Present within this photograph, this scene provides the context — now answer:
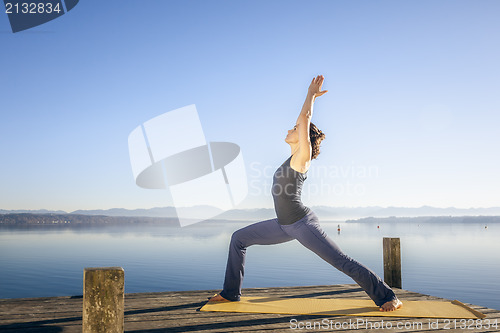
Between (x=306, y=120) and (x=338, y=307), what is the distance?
7.82 feet

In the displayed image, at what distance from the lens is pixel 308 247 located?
464 centimetres

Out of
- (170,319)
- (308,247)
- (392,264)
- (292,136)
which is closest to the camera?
(170,319)

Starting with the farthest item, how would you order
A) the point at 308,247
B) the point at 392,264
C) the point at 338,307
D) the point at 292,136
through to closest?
the point at 392,264
the point at 338,307
the point at 292,136
the point at 308,247

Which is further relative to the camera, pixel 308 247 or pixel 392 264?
pixel 392 264

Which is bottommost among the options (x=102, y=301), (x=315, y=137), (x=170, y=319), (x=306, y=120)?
(x=170, y=319)

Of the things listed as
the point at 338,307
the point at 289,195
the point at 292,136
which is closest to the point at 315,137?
the point at 292,136

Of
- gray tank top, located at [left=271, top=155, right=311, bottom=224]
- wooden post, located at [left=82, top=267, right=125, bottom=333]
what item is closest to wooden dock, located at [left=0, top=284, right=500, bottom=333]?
gray tank top, located at [left=271, top=155, right=311, bottom=224]

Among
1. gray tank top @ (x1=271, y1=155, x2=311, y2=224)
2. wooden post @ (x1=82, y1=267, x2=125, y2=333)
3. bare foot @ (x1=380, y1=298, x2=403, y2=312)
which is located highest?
gray tank top @ (x1=271, y1=155, x2=311, y2=224)

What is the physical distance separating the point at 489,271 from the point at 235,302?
3201cm

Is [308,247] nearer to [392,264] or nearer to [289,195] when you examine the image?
[289,195]

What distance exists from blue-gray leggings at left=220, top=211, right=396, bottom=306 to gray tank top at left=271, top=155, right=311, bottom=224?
8cm

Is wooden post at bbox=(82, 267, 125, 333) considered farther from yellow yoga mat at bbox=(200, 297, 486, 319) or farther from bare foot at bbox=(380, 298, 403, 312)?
bare foot at bbox=(380, 298, 403, 312)

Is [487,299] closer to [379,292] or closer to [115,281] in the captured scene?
[379,292]

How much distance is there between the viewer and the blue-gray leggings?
4.64m
